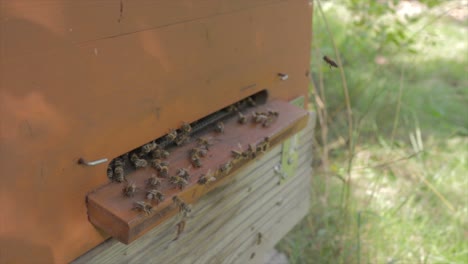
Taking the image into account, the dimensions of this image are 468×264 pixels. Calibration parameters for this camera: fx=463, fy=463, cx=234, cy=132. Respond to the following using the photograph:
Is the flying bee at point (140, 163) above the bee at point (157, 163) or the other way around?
above

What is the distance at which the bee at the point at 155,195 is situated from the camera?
3.41 ft

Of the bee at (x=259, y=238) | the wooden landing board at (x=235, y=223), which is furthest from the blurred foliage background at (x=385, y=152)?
the bee at (x=259, y=238)

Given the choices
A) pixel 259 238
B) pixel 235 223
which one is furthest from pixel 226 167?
pixel 259 238

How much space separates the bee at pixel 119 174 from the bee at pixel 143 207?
3.9 inches

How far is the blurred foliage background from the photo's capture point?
2.38 metres

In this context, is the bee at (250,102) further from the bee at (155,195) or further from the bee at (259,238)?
the bee at (155,195)

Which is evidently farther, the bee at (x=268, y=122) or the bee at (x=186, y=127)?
the bee at (x=268, y=122)

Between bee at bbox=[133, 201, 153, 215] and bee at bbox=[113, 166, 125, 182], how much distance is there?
0.33 feet

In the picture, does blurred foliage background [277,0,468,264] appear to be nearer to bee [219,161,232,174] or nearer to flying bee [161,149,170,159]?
bee [219,161,232,174]

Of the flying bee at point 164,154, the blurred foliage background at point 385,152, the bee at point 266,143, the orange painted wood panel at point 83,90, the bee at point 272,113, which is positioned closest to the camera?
the orange painted wood panel at point 83,90

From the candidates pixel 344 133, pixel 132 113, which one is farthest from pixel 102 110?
pixel 344 133

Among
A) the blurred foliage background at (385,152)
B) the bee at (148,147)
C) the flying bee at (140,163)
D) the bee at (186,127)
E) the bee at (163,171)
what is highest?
the bee at (186,127)

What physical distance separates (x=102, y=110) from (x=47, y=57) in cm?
18

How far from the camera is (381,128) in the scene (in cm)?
395
